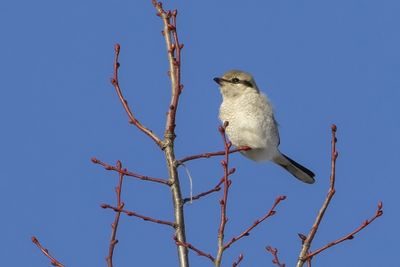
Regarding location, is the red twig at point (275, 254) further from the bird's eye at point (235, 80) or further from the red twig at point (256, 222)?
the bird's eye at point (235, 80)

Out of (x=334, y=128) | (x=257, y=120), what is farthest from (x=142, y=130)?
(x=257, y=120)

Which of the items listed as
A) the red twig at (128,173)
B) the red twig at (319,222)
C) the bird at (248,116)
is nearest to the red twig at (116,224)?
the red twig at (128,173)

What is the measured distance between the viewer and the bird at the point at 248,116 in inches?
226

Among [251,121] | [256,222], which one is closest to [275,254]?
[256,222]

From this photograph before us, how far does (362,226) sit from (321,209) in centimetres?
23

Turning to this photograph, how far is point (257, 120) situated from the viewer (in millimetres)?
5730

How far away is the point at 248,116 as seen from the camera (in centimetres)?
573

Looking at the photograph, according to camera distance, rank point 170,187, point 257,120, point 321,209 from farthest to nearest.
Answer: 1. point 257,120
2. point 170,187
3. point 321,209

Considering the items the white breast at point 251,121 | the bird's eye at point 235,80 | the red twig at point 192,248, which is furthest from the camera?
the bird's eye at point 235,80

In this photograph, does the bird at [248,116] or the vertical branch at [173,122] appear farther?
the bird at [248,116]

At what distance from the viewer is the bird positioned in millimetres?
5742

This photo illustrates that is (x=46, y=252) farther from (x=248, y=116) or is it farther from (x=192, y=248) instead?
(x=248, y=116)

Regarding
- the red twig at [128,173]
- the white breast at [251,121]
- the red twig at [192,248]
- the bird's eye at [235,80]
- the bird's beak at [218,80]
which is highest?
the bird's beak at [218,80]

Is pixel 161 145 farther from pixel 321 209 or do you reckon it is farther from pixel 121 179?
pixel 321 209
